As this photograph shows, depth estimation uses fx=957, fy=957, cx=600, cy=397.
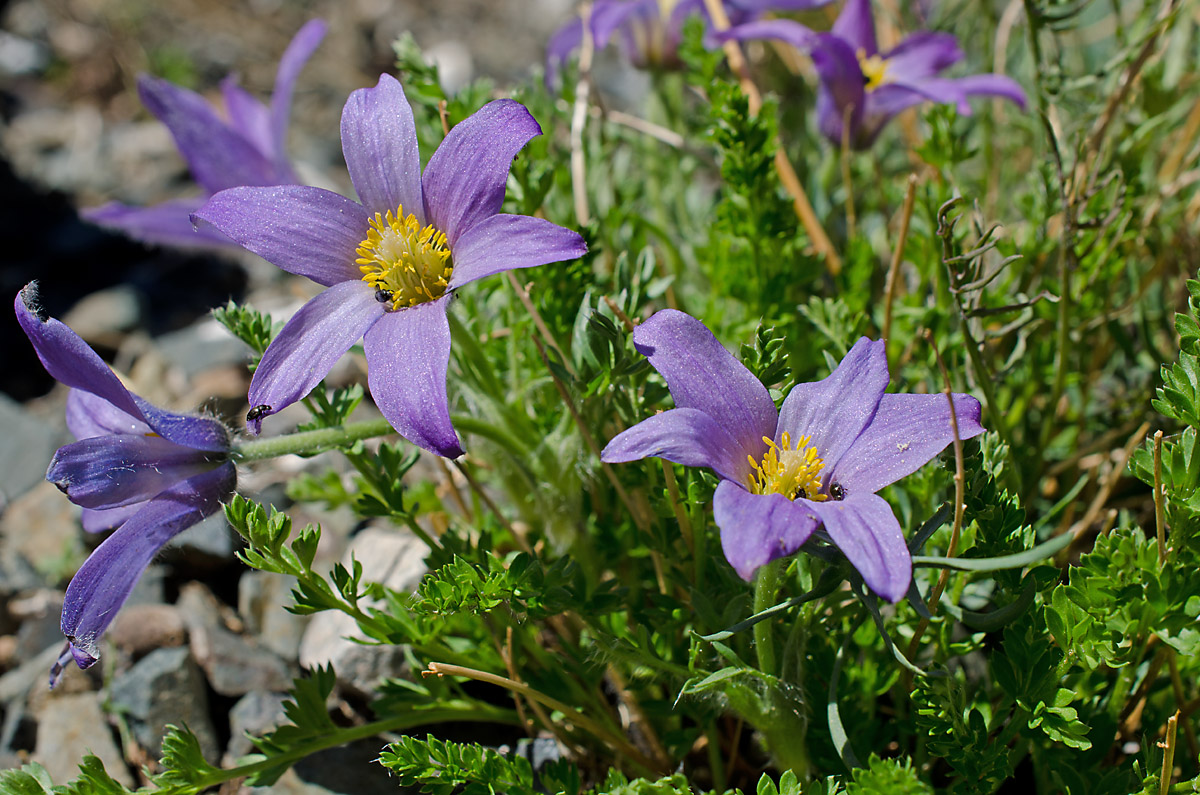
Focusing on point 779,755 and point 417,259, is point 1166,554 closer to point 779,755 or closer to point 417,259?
point 779,755

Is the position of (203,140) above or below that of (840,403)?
above

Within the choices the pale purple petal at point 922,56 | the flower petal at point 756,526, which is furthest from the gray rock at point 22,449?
the pale purple petal at point 922,56

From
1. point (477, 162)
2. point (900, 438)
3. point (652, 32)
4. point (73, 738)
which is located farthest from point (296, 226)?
point (652, 32)

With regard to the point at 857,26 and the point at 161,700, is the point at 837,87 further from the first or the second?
the point at 161,700

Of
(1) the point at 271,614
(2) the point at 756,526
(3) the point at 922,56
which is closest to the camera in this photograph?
(2) the point at 756,526

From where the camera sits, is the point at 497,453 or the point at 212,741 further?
the point at 212,741

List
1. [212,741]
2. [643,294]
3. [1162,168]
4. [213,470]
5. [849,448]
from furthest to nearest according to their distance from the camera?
[1162,168], [212,741], [643,294], [213,470], [849,448]

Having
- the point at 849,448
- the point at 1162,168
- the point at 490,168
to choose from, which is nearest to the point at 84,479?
the point at 490,168

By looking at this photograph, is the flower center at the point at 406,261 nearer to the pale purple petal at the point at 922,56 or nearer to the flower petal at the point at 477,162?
the flower petal at the point at 477,162
